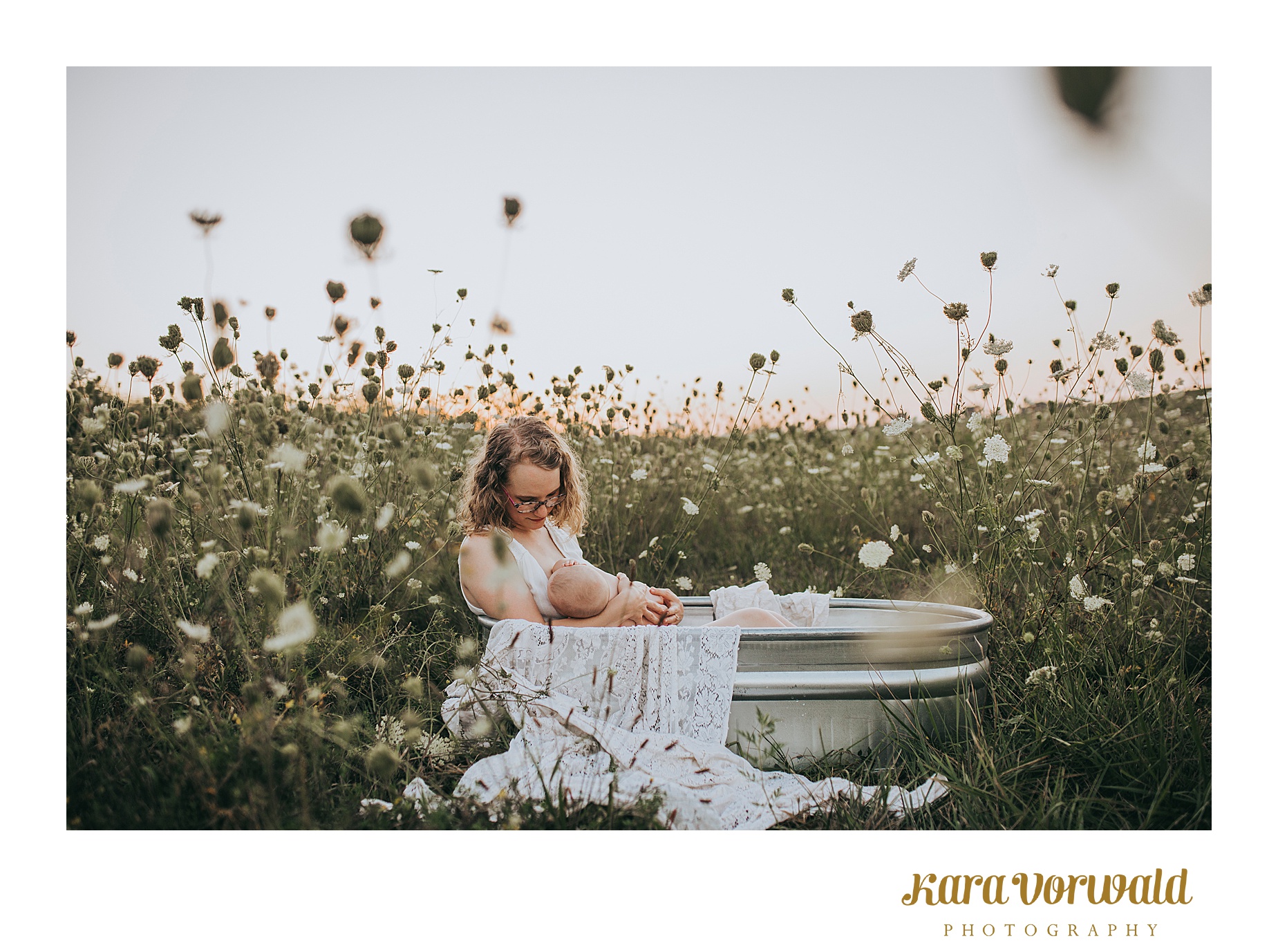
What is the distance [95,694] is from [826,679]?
1.56m

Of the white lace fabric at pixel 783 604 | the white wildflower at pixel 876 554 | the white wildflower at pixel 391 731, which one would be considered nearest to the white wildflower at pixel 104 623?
the white wildflower at pixel 391 731

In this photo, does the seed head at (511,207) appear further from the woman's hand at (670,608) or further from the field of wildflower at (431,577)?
the woman's hand at (670,608)

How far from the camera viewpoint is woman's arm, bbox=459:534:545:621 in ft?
5.83

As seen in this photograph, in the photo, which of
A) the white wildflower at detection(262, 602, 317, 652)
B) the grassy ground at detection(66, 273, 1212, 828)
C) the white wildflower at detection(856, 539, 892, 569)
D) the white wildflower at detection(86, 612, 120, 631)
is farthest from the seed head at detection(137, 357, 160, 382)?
the white wildflower at detection(856, 539, 892, 569)

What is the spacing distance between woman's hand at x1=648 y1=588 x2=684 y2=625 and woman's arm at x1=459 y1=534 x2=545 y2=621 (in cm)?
31

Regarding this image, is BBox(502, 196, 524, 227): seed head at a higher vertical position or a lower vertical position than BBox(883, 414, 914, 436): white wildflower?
higher

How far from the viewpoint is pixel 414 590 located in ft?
6.81

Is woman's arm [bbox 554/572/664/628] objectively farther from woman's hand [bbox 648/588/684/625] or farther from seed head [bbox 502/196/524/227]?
seed head [bbox 502/196/524/227]

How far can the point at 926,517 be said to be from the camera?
207 centimetres

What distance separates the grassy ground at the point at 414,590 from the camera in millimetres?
1446

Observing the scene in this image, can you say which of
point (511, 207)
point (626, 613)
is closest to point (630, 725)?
point (626, 613)
